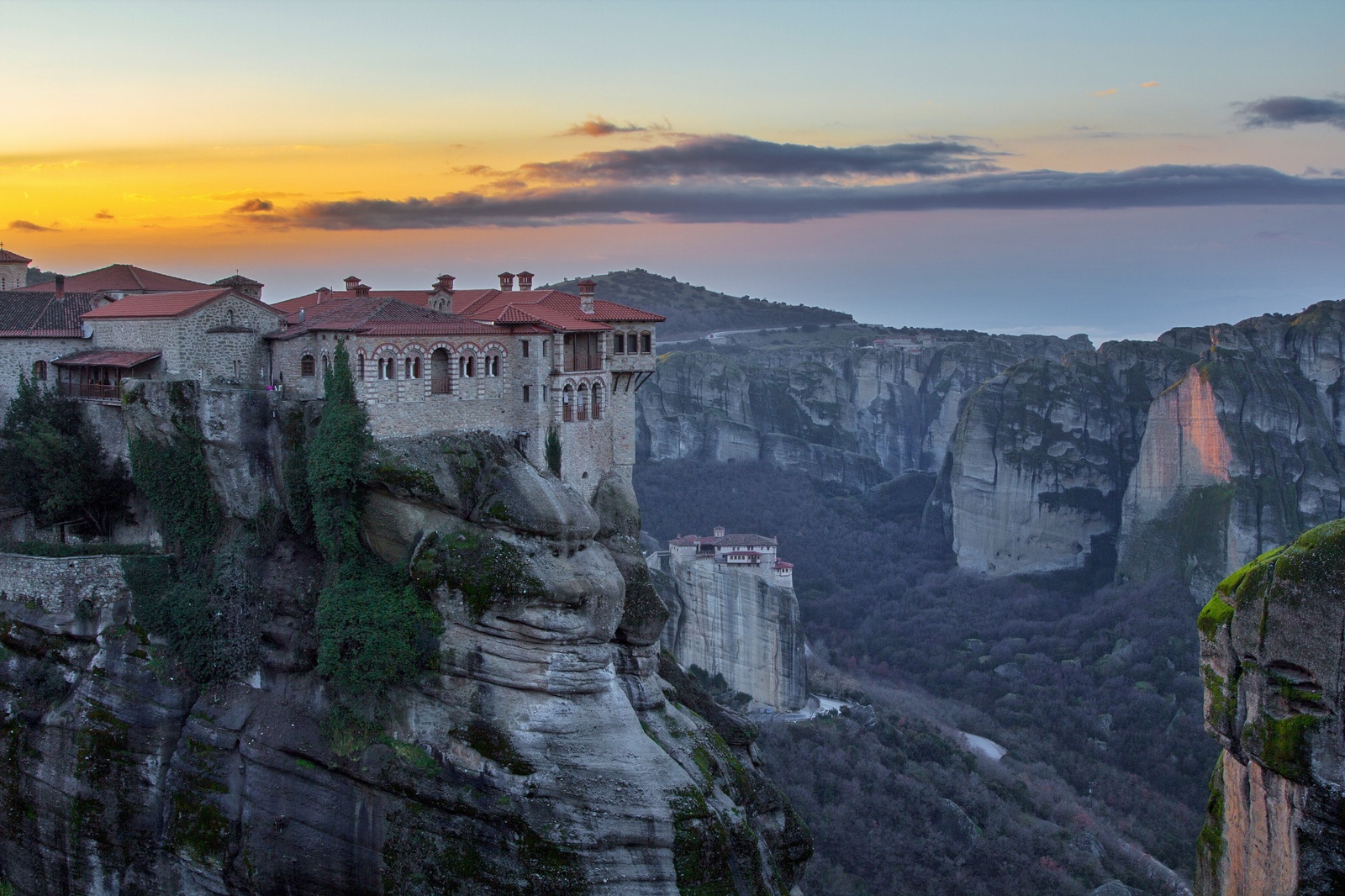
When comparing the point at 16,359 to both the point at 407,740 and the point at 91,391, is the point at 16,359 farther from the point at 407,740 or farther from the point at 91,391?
the point at 407,740

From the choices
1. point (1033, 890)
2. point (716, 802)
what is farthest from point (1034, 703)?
point (716, 802)

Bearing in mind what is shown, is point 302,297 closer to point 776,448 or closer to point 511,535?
point 511,535

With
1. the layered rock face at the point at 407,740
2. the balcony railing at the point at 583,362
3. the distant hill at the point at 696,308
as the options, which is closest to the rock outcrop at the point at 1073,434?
the distant hill at the point at 696,308

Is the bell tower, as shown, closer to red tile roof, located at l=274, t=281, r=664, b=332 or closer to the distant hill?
red tile roof, located at l=274, t=281, r=664, b=332

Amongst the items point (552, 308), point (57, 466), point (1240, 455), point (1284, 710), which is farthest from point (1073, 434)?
point (1284, 710)

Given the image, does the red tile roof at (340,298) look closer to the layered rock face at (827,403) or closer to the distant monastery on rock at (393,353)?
the distant monastery on rock at (393,353)

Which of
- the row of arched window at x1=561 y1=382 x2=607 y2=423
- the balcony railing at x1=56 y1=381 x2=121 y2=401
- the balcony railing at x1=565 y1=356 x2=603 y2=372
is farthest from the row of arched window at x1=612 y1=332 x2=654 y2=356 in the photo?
the balcony railing at x1=56 y1=381 x2=121 y2=401
